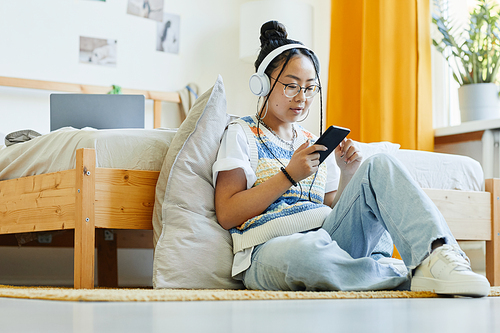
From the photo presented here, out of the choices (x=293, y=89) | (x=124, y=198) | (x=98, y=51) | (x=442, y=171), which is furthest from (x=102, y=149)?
(x=98, y=51)

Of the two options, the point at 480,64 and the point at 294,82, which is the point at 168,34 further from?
the point at 294,82

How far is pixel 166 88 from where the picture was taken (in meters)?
2.83

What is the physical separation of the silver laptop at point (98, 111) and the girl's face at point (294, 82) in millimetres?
486

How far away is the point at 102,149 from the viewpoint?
1.29 metres

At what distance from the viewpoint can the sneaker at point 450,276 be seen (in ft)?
2.93

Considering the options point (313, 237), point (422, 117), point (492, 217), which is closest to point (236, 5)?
point (422, 117)

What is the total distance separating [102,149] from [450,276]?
827mm

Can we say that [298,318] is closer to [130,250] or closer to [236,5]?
[130,250]

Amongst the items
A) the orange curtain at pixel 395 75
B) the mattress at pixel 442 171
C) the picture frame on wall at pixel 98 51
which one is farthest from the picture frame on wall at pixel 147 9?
the mattress at pixel 442 171

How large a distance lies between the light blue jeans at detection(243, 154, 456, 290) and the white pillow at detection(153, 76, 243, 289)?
95 mm

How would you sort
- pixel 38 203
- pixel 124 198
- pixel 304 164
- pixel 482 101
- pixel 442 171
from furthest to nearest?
1. pixel 482 101
2. pixel 442 171
3. pixel 38 203
4. pixel 124 198
5. pixel 304 164

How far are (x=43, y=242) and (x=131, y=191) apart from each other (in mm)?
1064

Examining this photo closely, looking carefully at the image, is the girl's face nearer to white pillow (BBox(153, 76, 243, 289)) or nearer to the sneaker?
white pillow (BBox(153, 76, 243, 289))

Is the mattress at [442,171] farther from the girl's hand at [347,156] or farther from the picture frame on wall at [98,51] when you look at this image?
Answer: the picture frame on wall at [98,51]
